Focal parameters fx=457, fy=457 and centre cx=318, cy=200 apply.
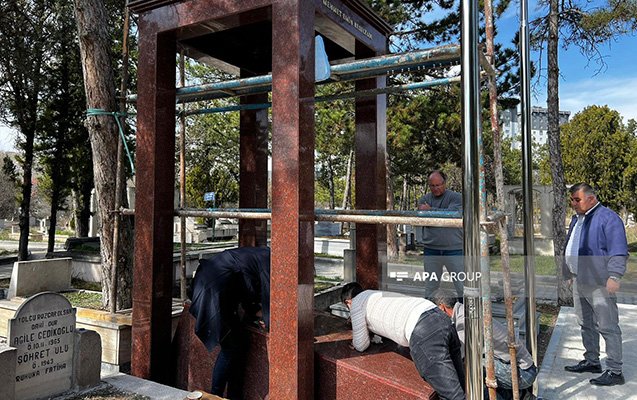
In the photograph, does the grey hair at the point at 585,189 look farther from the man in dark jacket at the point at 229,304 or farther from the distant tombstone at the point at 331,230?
the distant tombstone at the point at 331,230

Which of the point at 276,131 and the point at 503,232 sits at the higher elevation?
the point at 276,131

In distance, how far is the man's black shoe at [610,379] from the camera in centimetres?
422

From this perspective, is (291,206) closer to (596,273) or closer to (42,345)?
(42,345)

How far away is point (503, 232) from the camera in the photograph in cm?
283

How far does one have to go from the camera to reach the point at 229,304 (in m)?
3.83

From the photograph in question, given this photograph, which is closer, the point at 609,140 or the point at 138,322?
the point at 138,322

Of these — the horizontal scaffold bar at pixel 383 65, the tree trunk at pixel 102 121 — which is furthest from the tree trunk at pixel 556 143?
the tree trunk at pixel 102 121

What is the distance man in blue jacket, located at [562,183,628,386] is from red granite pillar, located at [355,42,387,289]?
1.94 meters

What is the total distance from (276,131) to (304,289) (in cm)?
117

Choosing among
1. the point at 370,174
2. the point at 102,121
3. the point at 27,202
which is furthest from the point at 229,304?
the point at 27,202

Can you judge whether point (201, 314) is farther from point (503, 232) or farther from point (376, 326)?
point (503, 232)

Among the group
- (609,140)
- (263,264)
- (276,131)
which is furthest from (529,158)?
(609,140)

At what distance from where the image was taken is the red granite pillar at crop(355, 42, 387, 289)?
15.1ft

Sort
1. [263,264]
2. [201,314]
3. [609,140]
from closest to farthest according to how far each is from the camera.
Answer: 1. [201,314]
2. [263,264]
3. [609,140]
